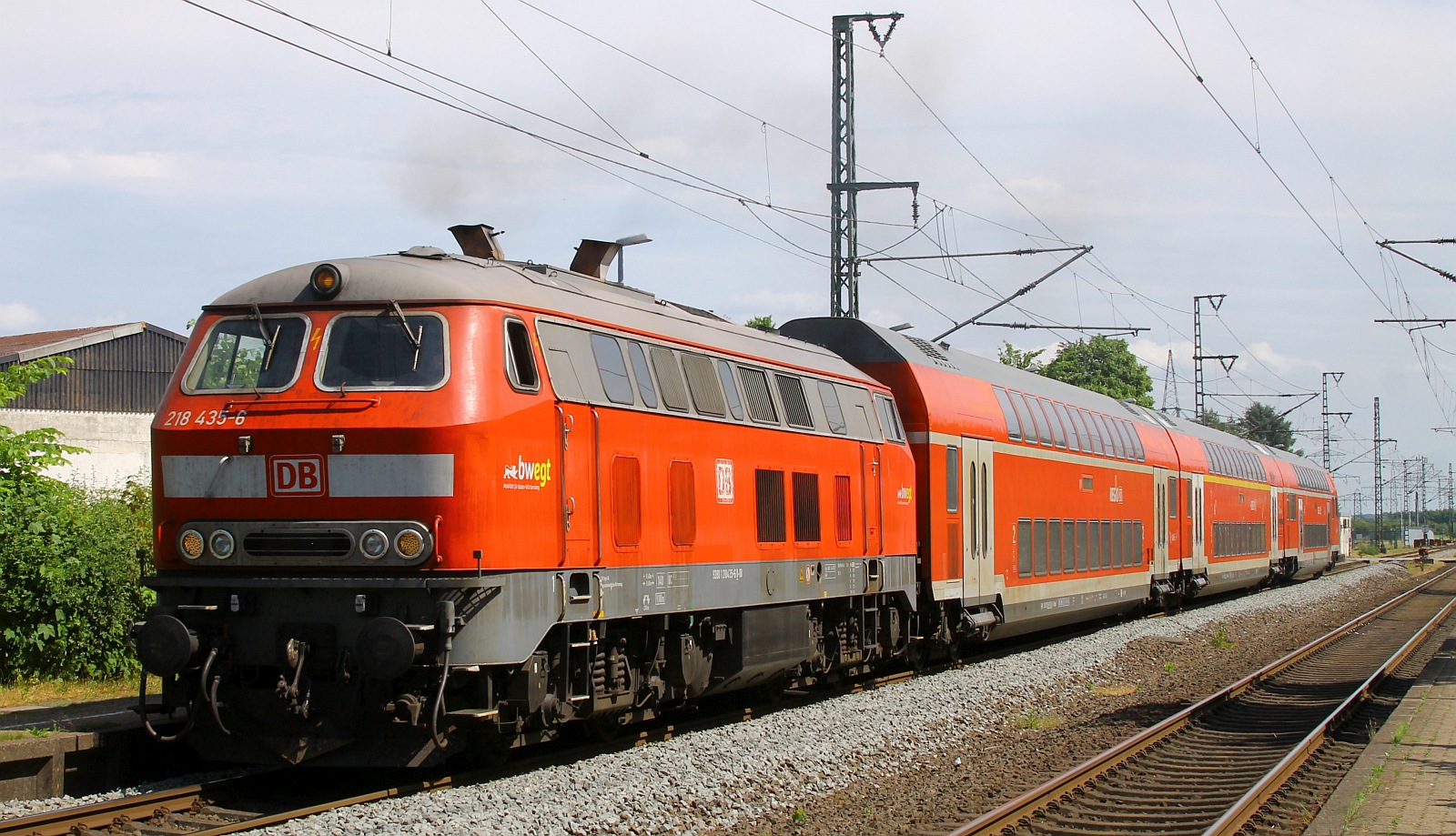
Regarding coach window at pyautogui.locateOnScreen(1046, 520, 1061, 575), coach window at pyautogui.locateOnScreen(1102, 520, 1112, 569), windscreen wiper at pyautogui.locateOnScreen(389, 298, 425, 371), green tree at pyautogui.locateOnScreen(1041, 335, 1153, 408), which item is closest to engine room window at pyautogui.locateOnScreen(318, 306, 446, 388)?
windscreen wiper at pyautogui.locateOnScreen(389, 298, 425, 371)

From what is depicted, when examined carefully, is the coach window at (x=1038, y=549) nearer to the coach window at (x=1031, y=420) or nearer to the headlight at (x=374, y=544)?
the coach window at (x=1031, y=420)

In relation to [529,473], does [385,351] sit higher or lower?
higher

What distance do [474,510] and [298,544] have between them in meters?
1.33

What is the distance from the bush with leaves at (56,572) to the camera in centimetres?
1486

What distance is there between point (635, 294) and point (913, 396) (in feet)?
20.8

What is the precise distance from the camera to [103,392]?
36.1 m

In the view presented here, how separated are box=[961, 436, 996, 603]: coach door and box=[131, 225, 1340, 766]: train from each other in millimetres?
4192

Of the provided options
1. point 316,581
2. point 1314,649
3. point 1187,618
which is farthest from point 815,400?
point 1187,618

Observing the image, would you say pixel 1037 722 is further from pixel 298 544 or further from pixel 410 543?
pixel 298 544

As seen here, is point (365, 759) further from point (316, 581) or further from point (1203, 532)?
point (1203, 532)

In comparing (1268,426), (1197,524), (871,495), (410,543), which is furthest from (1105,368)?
(410,543)

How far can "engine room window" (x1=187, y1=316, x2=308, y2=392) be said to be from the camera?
10430 millimetres

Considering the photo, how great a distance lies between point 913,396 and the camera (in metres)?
18.7

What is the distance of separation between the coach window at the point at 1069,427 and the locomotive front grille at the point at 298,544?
16.7 meters
